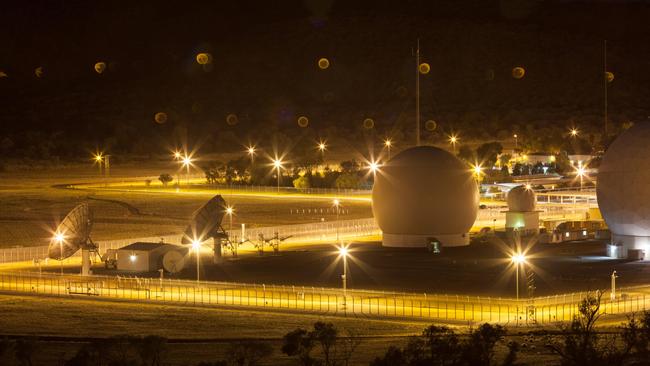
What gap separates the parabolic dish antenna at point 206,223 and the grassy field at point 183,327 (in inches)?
477

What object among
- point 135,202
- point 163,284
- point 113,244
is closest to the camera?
point 163,284

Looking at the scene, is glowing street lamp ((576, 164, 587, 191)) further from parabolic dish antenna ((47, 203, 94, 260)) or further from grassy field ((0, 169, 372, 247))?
parabolic dish antenna ((47, 203, 94, 260))

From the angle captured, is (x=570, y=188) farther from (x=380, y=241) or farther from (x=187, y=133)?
(x=187, y=133)

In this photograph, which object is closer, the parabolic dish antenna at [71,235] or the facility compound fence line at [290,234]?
the parabolic dish antenna at [71,235]

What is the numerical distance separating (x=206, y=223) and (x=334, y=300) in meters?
14.8

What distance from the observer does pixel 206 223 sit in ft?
185

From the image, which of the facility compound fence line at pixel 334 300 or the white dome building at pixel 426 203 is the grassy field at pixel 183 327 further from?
the white dome building at pixel 426 203

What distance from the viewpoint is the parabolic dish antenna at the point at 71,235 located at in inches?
2106

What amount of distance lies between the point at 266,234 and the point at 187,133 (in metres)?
128

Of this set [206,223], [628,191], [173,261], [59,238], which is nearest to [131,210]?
[206,223]

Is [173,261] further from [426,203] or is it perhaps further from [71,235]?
[426,203]

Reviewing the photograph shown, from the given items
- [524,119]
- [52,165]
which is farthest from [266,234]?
[524,119]

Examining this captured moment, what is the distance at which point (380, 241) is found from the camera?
→ 6456 centimetres

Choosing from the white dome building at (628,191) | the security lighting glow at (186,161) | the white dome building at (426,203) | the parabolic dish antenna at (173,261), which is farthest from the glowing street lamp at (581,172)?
the parabolic dish antenna at (173,261)
